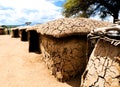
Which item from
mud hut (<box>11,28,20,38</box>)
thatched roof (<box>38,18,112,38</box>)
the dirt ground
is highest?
thatched roof (<box>38,18,112,38</box>)

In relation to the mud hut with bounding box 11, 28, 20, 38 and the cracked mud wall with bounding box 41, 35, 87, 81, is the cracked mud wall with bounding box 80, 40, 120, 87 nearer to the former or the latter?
the cracked mud wall with bounding box 41, 35, 87, 81

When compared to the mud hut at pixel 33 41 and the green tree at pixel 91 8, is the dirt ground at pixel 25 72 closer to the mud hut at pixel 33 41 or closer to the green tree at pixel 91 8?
the mud hut at pixel 33 41

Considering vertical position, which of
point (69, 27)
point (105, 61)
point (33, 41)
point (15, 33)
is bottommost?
point (15, 33)

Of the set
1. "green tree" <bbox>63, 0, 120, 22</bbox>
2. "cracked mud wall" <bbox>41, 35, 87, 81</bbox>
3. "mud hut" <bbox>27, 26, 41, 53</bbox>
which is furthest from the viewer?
"green tree" <bbox>63, 0, 120, 22</bbox>

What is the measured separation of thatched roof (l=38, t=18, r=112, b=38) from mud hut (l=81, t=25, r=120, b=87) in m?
1.86

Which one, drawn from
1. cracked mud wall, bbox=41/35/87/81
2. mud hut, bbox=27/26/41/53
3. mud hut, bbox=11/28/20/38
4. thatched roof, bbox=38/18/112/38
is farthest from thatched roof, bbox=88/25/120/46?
mud hut, bbox=11/28/20/38

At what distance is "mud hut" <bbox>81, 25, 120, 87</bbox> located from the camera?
4273mm

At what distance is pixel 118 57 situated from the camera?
166 inches

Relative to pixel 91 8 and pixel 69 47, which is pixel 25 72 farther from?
pixel 91 8

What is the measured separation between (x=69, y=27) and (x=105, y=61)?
103 inches

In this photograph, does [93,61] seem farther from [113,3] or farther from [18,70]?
[113,3]

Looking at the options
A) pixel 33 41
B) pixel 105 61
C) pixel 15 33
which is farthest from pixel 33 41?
pixel 15 33

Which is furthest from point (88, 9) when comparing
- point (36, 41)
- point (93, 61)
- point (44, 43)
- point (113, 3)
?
point (93, 61)

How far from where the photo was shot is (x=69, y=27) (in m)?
7.00
